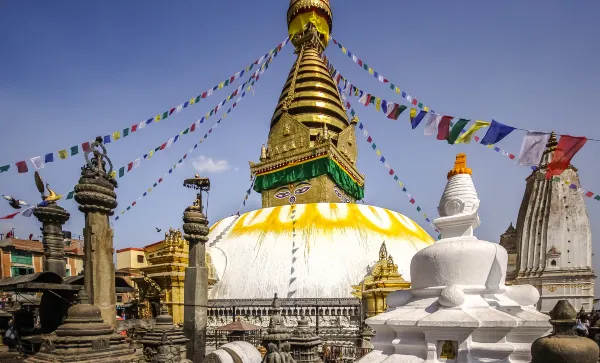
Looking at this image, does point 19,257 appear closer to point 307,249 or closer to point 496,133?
point 307,249

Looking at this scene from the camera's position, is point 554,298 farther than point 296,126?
No

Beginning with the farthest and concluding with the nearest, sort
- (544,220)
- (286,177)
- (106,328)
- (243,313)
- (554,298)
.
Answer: (286,177)
(544,220)
(554,298)
(243,313)
(106,328)

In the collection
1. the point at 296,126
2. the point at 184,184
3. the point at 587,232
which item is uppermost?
the point at 296,126

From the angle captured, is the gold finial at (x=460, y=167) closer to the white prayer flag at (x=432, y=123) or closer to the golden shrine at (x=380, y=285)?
the white prayer flag at (x=432, y=123)

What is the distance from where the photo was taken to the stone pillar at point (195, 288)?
10125 millimetres

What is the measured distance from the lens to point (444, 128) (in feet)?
32.2

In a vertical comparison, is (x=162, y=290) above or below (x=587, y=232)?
below

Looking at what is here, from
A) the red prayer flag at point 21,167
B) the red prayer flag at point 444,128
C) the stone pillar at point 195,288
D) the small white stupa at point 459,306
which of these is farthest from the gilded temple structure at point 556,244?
the red prayer flag at point 21,167

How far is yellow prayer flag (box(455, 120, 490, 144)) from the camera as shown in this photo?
29.7ft

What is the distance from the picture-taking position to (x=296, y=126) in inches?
955

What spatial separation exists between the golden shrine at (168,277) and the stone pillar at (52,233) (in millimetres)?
7533

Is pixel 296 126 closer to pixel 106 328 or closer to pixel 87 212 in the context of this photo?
pixel 87 212

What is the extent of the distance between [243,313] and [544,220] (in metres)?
16.3

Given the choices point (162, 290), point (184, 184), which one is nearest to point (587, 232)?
point (184, 184)
